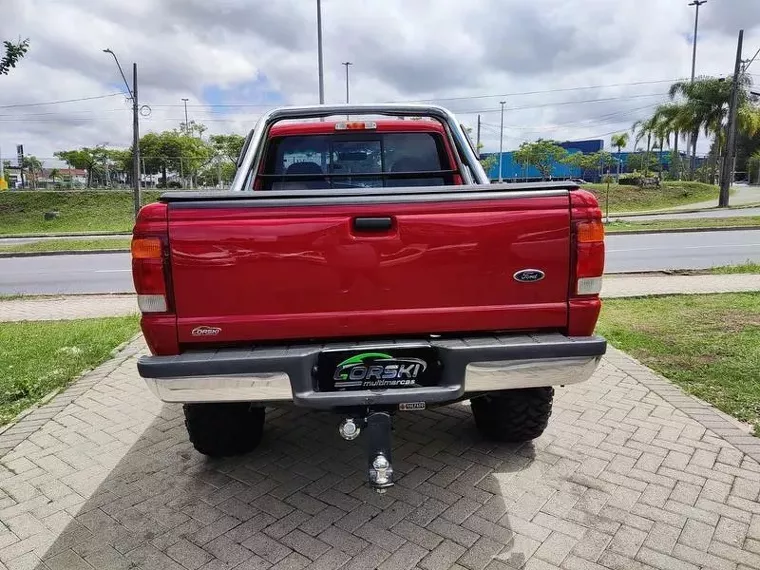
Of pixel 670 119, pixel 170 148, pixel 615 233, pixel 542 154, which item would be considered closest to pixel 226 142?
pixel 170 148

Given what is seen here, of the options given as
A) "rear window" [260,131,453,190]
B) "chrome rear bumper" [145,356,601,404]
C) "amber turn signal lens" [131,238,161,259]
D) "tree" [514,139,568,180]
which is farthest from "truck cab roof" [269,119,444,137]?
"tree" [514,139,568,180]

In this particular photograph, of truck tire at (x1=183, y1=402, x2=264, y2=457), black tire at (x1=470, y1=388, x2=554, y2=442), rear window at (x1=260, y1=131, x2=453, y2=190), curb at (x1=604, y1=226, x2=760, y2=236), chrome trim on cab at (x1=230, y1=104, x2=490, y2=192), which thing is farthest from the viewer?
curb at (x1=604, y1=226, x2=760, y2=236)

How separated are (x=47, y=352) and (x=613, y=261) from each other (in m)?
11.1

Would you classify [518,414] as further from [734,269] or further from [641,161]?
[641,161]

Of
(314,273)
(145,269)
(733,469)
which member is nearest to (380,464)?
(314,273)

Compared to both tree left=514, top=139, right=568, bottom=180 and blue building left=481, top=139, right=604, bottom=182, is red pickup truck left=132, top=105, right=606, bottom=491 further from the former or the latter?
tree left=514, top=139, right=568, bottom=180

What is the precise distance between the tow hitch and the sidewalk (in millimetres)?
6597

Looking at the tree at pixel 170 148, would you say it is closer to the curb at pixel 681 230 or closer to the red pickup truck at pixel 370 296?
the curb at pixel 681 230

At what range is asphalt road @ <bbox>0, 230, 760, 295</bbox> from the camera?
1184 cm

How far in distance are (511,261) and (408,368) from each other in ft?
2.27

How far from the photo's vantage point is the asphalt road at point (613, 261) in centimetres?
1184

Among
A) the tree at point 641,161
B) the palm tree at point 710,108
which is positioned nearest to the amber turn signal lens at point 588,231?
the palm tree at point 710,108

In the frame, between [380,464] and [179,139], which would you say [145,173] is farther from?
[380,464]

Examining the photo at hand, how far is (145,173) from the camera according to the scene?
44531mm
